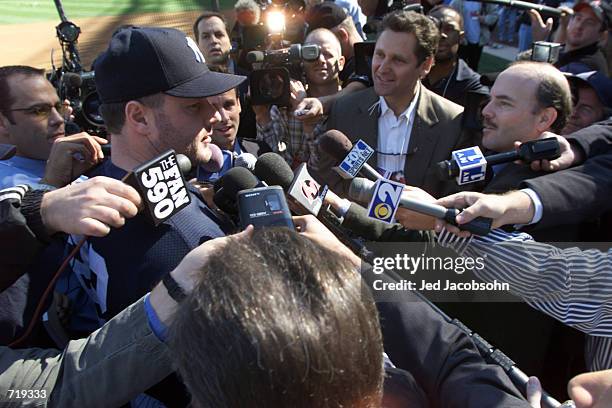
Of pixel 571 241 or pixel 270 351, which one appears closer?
pixel 270 351

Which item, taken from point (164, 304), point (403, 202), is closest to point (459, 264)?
point (403, 202)

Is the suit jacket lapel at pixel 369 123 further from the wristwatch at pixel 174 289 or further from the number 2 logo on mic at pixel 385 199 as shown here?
the wristwatch at pixel 174 289

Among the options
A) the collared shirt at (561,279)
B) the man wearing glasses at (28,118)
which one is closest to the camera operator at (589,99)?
the collared shirt at (561,279)

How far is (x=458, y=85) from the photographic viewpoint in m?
3.46

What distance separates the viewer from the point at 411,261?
6.18ft

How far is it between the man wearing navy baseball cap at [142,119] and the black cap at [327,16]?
9.07 feet

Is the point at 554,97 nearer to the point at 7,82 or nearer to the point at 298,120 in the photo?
the point at 298,120

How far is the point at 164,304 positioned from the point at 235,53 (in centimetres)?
337

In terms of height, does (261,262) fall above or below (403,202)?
above

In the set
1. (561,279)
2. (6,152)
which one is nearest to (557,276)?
(561,279)

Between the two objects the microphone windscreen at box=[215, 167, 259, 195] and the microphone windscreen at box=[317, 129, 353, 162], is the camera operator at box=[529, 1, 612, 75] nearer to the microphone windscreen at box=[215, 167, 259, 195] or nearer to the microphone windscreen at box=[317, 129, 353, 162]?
the microphone windscreen at box=[317, 129, 353, 162]

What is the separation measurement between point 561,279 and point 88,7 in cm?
1613

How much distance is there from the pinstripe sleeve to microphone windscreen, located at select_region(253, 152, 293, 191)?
27.6 inches

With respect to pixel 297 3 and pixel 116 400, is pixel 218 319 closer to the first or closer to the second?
pixel 116 400
